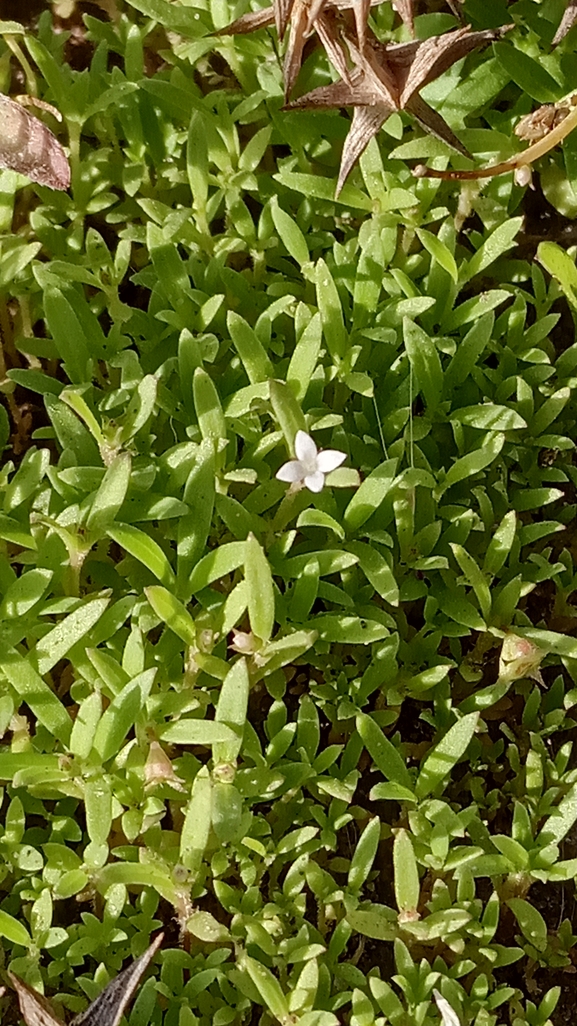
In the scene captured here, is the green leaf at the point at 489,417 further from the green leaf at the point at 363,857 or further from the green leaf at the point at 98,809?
the green leaf at the point at 98,809

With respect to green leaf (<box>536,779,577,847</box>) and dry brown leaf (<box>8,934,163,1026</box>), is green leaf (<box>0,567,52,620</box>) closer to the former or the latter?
dry brown leaf (<box>8,934,163,1026</box>)

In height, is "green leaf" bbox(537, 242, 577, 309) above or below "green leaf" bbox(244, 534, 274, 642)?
above

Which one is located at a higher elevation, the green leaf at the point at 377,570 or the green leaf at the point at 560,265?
the green leaf at the point at 560,265

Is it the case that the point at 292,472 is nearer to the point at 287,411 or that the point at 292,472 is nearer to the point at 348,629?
the point at 287,411

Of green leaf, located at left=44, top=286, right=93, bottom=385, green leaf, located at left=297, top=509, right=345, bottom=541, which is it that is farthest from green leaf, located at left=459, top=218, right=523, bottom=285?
green leaf, located at left=44, top=286, right=93, bottom=385

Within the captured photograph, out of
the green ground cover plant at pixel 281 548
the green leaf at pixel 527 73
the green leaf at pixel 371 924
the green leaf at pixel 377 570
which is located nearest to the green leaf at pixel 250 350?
the green ground cover plant at pixel 281 548

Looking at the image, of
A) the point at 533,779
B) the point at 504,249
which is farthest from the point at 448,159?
the point at 533,779
